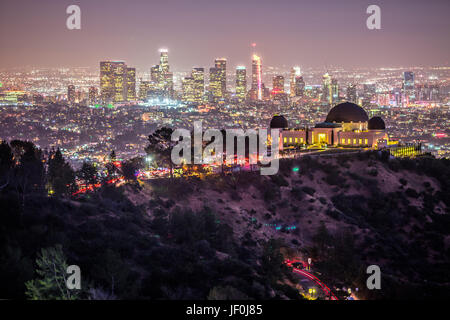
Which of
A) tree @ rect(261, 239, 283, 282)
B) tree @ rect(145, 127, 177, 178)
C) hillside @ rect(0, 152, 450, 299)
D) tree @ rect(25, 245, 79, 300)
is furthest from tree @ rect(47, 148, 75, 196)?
tree @ rect(25, 245, 79, 300)

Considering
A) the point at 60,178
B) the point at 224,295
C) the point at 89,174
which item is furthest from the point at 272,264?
the point at 89,174

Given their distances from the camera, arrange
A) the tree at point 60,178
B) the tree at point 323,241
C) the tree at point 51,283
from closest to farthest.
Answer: the tree at point 51,283 < the tree at point 323,241 < the tree at point 60,178

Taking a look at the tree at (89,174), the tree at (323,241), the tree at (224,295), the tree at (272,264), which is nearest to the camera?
the tree at (224,295)

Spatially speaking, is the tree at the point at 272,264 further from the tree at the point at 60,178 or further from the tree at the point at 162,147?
the tree at the point at 162,147

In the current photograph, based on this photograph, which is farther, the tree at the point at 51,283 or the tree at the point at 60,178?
the tree at the point at 60,178

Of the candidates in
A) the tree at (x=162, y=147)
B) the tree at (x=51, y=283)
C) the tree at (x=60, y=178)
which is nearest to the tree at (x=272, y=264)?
the tree at (x=51, y=283)

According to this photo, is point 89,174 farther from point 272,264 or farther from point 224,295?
point 224,295

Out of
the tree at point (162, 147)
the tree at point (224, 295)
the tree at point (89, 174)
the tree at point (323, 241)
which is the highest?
the tree at point (162, 147)

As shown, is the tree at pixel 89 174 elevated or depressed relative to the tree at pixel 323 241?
elevated
